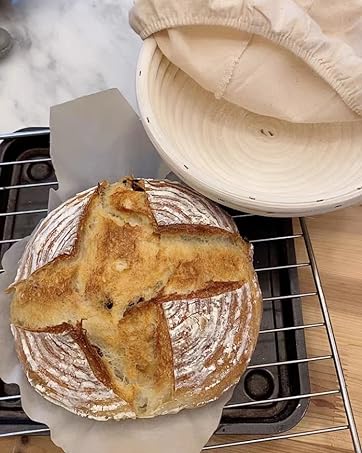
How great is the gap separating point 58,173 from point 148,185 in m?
0.14

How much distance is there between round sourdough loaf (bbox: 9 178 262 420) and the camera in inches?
28.3

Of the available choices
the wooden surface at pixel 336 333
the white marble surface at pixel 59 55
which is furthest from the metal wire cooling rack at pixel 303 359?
the white marble surface at pixel 59 55

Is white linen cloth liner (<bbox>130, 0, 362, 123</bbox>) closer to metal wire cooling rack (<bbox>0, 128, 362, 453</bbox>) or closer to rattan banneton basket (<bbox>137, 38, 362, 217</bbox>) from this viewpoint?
rattan banneton basket (<bbox>137, 38, 362, 217</bbox>)

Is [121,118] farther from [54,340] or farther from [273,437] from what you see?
[273,437]

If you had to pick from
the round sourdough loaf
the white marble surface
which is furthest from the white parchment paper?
the white marble surface

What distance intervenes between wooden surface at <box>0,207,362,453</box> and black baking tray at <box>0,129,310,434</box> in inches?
1.4

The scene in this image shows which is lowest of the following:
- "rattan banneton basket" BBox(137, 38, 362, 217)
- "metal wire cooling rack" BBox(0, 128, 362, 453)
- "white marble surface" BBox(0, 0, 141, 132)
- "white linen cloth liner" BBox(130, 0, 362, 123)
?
"metal wire cooling rack" BBox(0, 128, 362, 453)

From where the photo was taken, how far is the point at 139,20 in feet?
2.61

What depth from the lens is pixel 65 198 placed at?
2.84ft

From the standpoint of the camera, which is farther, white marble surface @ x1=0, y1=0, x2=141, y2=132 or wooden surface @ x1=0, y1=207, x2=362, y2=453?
white marble surface @ x1=0, y1=0, x2=141, y2=132

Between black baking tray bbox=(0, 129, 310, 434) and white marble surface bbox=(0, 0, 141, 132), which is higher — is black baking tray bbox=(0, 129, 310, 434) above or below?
below

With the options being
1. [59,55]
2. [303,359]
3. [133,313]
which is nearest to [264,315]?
[303,359]

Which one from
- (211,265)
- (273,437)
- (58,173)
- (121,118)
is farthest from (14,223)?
(273,437)

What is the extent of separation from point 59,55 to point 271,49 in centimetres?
42
